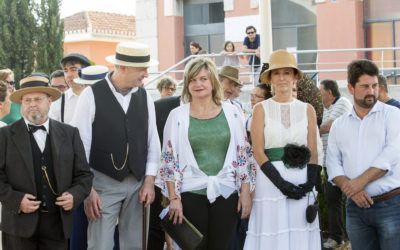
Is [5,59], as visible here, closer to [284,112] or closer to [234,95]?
[234,95]

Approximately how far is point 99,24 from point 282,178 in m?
33.1

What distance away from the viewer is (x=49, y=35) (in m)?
22.5

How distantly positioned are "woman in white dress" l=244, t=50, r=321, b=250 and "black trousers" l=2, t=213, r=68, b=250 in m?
1.52

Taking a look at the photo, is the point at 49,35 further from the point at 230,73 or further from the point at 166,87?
the point at 230,73

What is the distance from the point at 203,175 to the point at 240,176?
31 centimetres

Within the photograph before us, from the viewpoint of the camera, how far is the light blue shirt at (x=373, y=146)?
5.32m

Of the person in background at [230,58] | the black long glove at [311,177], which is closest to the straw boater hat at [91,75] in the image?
the black long glove at [311,177]

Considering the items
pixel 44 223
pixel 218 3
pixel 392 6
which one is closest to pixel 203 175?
pixel 44 223

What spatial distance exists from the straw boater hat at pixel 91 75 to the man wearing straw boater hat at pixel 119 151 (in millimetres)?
1227

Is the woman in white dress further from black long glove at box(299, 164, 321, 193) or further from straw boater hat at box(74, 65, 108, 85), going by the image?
straw boater hat at box(74, 65, 108, 85)

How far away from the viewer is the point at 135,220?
5863 millimetres

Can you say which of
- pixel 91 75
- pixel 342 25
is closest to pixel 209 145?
pixel 91 75

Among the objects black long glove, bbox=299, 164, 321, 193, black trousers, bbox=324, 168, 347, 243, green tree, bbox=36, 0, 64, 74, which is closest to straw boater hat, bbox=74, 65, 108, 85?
black long glove, bbox=299, 164, 321, 193

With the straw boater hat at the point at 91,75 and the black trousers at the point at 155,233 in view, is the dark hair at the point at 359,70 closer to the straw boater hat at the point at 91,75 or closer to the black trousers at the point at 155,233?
the black trousers at the point at 155,233
